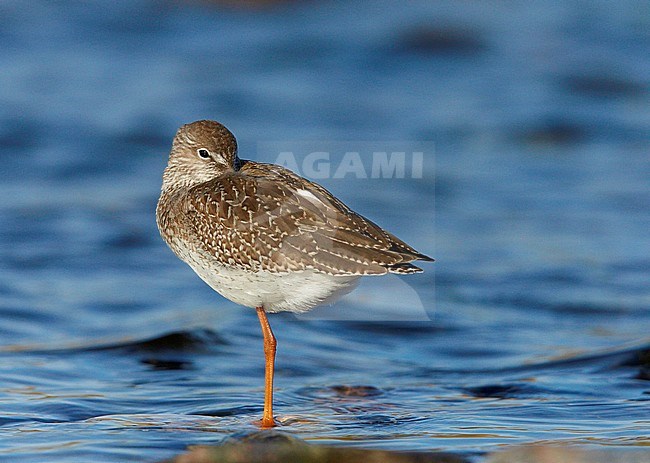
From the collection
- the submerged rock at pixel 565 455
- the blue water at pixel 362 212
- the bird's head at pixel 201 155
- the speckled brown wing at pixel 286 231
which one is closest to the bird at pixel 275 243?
the speckled brown wing at pixel 286 231

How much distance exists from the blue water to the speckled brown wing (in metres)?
1.10

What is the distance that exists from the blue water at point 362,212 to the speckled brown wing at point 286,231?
3.60 feet

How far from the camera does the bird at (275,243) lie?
6773 mm

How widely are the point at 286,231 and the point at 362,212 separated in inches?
283

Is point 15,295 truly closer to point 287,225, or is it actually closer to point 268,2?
point 287,225

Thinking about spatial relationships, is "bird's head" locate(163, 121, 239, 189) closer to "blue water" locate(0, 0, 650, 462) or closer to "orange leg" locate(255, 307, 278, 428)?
"orange leg" locate(255, 307, 278, 428)

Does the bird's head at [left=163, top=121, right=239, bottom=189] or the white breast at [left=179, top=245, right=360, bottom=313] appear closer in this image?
the white breast at [left=179, top=245, right=360, bottom=313]

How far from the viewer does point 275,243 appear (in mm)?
6848

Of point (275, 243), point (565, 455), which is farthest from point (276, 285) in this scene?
point (565, 455)

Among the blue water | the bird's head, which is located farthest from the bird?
the blue water

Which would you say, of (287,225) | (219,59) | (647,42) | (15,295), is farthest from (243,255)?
(647,42)

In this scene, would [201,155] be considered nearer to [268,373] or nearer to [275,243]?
[275,243]

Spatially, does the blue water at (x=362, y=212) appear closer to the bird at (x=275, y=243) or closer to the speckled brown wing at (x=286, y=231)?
the bird at (x=275, y=243)

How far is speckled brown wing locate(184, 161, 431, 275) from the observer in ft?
22.1
